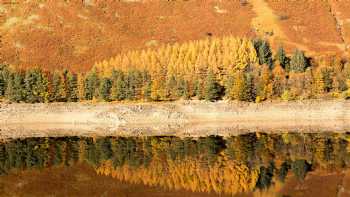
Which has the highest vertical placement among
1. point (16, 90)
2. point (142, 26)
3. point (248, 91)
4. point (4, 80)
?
point (142, 26)

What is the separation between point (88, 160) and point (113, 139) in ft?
58.7

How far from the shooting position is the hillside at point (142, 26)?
13975 centimetres

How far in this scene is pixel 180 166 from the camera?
61.6 meters

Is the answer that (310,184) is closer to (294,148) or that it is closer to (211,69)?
(294,148)

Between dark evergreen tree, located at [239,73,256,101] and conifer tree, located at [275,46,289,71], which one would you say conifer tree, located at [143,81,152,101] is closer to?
dark evergreen tree, located at [239,73,256,101]

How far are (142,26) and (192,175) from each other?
100 m

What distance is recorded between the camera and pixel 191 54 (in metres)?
119

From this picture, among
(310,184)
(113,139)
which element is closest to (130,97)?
(113,139)

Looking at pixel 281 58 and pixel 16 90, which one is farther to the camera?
pixel 281 58

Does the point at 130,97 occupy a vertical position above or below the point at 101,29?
below

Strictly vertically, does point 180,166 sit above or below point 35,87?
below

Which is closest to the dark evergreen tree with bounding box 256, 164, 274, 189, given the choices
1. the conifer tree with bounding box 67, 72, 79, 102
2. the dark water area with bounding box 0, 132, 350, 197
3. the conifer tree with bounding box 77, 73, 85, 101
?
the dark water area with bounding box 0, 132, 350, 197

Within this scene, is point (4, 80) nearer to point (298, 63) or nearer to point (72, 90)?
point (72, 90)

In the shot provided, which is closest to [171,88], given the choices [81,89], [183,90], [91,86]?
[183,90]
